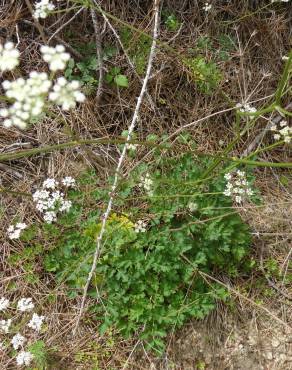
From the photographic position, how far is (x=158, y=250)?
3342 millimetres

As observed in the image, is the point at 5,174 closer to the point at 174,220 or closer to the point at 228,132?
the point at 174,220

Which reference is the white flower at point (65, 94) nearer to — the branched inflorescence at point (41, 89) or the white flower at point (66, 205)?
the branched inflorescence at point (41, 89)

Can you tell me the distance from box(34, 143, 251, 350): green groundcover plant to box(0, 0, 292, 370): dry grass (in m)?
0.34

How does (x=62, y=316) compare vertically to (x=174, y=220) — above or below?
below

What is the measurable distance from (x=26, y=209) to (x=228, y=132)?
186cm

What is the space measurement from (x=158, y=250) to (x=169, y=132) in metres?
1.25

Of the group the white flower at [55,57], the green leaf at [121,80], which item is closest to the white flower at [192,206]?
the green leaf at [121,80]

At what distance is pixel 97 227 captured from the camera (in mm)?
3551

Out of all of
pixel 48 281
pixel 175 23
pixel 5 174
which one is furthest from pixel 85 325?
pixel 175 23

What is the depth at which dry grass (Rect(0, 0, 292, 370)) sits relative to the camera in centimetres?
371

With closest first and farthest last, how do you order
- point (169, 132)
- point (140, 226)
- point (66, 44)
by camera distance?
point (140, 226) → point (66, 44) → point (169, 132)

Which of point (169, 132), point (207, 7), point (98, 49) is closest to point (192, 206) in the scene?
point (169, 132)

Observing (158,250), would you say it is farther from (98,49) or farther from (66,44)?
(66,44)

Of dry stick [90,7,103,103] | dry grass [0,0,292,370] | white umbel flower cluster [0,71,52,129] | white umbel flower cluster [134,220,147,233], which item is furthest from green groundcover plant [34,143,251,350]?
white umbel flower cluster [0,71,52,129]
